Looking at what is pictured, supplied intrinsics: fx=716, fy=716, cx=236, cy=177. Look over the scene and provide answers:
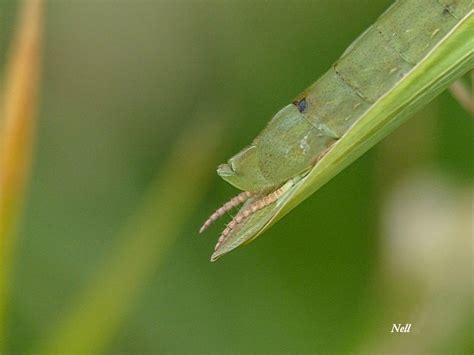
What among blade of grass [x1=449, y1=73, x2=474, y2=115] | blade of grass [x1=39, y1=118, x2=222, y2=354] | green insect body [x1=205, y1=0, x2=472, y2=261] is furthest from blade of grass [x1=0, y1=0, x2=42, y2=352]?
blade of grass [x1=449, y1=73, x2=474, y2=115]

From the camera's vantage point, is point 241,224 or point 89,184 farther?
point 89,184

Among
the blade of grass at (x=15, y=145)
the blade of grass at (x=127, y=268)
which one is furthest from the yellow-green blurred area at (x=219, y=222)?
the blade of grass at (x=15, y=145)

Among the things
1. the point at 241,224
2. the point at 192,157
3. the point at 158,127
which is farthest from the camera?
the point at 158,127

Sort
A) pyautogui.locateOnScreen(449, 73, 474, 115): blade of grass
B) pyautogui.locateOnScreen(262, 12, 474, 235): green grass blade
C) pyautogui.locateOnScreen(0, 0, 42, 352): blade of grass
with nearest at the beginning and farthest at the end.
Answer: pyautogui.locateOnScreen(262, 12, 474, 235): green grass blade
pyautogui.locateOnScreen(0, 0, 42, 352): blade of grass
pyautogui.locateOnScreen(449, 73, 474, 115): blade of grass

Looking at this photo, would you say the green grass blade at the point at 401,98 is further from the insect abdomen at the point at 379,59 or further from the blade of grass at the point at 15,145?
the blade of grass at the point at 15,145

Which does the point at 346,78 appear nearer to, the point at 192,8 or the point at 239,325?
the point at 239,325

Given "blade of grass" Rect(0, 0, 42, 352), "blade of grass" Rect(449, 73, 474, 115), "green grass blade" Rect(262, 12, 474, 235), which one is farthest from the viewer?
"blade of grass" Rect(449, 73, 474, 115)

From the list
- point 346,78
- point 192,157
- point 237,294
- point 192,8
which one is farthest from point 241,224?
point 192,8

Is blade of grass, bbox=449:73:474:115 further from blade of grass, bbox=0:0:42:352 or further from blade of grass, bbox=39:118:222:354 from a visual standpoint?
blade of grass, bbox=0:0:42:352
